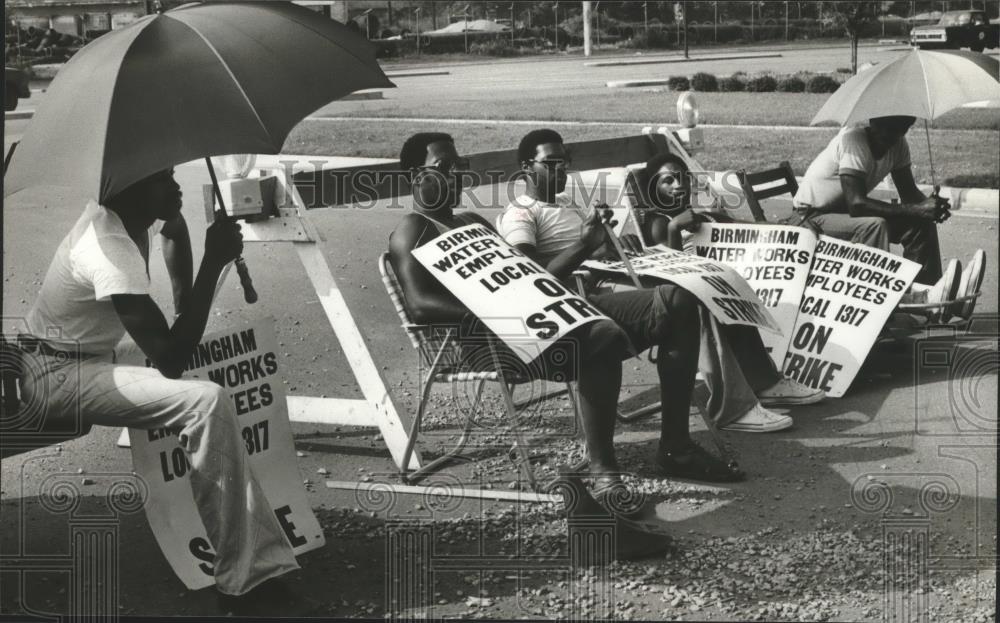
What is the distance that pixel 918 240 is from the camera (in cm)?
802

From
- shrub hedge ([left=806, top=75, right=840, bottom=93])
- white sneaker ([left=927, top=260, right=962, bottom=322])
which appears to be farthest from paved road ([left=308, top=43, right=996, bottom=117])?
white sneaker ([left=927, top=260, right=962, bottom=322])

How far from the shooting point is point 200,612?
14.7ft

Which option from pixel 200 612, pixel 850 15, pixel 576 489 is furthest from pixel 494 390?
pixel 850 15

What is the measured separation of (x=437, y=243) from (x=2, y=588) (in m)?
2.16

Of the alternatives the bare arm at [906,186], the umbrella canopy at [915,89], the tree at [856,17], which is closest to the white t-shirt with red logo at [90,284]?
the umbrella canopy at [915,89]

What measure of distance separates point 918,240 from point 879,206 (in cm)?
40

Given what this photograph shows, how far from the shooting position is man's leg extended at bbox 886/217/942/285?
26.2 feet

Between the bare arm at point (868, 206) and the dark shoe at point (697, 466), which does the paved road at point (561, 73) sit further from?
the dark shoe at point (697, 466)

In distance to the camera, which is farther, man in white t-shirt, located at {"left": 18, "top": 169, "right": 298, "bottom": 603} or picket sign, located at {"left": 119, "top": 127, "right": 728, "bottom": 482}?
picket sign, located at {"left": 119, "top": 127, "right": 728, "bottom": 482}

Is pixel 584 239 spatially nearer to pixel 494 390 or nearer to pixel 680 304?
pixel 680 304

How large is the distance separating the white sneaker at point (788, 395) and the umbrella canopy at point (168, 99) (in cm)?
308

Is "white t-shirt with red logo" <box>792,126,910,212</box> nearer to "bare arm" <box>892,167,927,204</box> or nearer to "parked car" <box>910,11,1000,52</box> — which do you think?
"bare arm" <box>892,167,927,204</box>

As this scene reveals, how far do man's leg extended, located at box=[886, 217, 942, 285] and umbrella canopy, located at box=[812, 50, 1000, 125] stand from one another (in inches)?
27.5

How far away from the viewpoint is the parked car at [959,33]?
2000 cm
